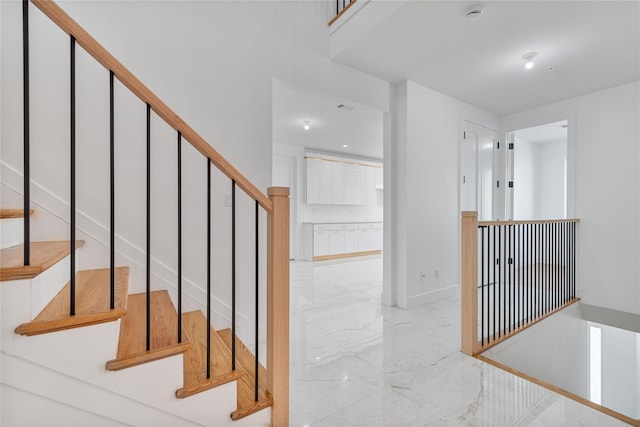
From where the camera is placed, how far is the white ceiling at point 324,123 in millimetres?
3803

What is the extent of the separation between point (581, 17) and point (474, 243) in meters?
1.84

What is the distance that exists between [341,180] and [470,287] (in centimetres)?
516

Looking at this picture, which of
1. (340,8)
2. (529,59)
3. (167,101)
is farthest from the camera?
(340,8)

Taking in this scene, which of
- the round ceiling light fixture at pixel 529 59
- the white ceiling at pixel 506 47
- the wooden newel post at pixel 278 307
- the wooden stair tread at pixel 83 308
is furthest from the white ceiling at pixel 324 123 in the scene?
the wooden stair tread at pixel 83 308

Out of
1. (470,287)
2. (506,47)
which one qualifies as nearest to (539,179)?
(506,47)

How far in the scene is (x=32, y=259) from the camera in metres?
1.17

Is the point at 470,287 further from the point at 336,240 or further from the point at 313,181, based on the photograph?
the point at 313,181

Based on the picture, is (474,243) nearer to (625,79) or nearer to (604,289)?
(604,289)

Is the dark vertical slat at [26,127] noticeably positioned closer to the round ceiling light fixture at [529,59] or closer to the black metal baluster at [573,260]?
the round ceiling light fixture at [529,59]

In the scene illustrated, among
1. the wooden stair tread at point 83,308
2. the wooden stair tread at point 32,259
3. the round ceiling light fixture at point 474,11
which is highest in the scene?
the round ceiling light fixture at point 474,11

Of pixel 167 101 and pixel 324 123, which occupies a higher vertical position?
pixel 324 123

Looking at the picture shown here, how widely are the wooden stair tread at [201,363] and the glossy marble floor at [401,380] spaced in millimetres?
507

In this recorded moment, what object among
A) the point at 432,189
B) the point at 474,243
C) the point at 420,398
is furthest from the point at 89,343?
the point at 432,189

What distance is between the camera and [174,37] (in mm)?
2092
